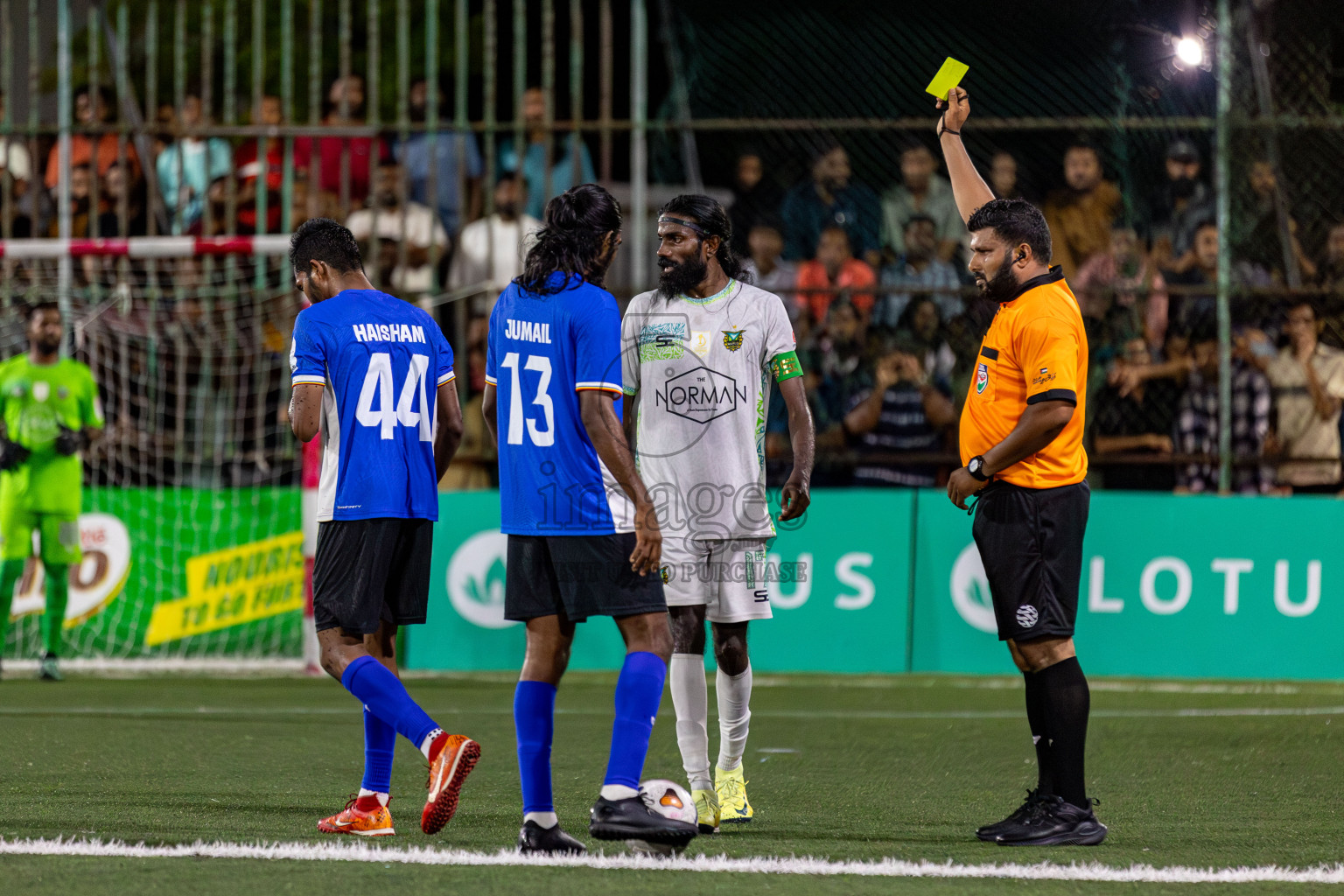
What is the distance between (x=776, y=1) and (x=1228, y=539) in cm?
531

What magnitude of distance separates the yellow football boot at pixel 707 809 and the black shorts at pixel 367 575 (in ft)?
3.60

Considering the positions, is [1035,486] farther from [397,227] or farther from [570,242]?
[397,227]

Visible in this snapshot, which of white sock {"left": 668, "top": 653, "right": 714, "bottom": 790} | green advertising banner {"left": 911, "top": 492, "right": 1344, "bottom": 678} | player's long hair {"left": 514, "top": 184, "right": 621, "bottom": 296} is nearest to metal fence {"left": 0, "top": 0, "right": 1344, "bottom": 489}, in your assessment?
green advertising banner {"left": 911, "top": 492, "right": 1344, "bottom": 678}

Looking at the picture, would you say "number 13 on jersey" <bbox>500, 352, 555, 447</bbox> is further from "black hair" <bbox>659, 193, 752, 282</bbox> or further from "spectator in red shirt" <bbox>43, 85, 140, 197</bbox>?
"spectator in red shirt" <bbox>43, 85, 140, 197</bbox>

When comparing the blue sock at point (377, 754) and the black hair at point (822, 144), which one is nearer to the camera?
the blue sock at point (377, 754)

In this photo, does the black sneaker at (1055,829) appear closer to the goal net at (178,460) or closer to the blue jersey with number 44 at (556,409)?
the blue jersey with number 44 at (556,409)

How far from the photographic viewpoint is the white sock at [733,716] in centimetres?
A: 602

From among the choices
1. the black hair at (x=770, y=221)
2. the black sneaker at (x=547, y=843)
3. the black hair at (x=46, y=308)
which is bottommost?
the black sneaker at (x=547, y=843)

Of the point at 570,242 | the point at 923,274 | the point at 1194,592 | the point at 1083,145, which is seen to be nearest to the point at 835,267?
the point at 923,274

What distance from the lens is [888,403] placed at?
40.3 ft

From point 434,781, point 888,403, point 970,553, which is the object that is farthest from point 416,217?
point 434,781

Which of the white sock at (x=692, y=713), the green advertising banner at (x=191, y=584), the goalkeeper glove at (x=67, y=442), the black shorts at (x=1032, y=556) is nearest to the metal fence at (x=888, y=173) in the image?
the goalkeeper glove at (x=67, y=442)

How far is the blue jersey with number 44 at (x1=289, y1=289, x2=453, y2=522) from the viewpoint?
18.4ft

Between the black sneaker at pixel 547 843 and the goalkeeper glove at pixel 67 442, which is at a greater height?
the goalkeeper glove at pixel 67 442
